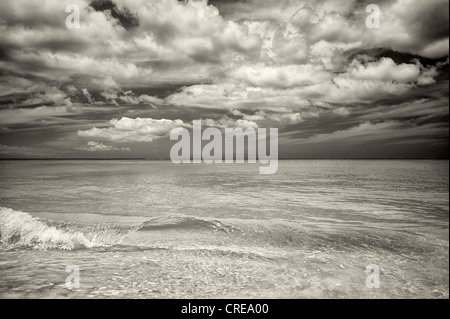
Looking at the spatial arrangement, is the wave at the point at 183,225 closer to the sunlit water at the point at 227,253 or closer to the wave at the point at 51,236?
the sunlit water at the point at 227,253

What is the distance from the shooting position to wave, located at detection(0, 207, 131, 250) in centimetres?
851

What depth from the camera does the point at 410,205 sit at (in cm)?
1773

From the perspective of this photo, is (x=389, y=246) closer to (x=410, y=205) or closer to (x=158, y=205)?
(x=410, y=205)

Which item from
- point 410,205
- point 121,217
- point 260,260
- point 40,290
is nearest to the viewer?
point 40,290

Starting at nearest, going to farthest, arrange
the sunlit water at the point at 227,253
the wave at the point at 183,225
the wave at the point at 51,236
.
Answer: the sunlit water at the point at 227,253
the wave at the point at 51,236
the wave at the point at 183,225

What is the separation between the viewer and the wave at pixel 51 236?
27.9 feet

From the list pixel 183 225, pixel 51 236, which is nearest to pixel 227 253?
pixel 183 225

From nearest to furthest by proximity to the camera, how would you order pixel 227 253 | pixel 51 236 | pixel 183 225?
pixel 227 253
pixel 51 236
pixel 183 225

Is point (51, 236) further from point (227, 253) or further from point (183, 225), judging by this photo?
point (227, 253)

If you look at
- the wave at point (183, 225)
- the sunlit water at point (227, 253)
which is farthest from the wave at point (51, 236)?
the wave at point (183, 225)

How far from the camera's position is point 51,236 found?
9211 mm

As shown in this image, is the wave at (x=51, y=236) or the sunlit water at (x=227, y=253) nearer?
the sunlit water at (x=227, y=253)
